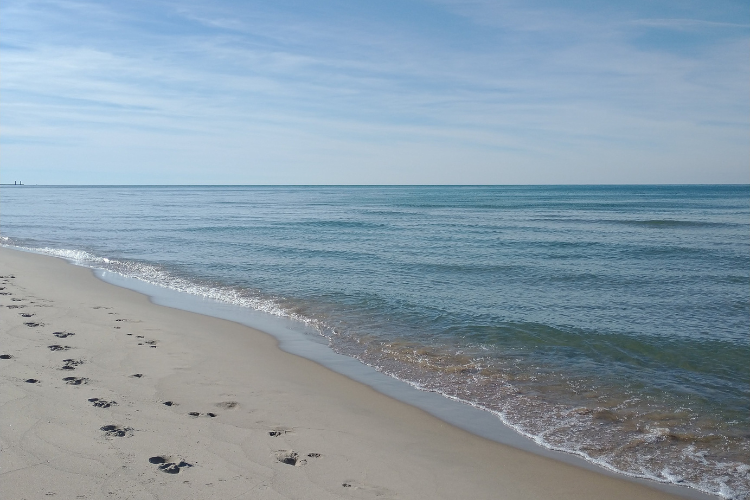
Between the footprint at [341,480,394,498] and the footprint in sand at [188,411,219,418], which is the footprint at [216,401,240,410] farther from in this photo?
the footprint at [341,480,394,498]

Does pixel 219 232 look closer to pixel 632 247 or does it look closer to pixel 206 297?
pixel 206 297

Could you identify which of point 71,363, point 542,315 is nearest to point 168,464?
point 71,363

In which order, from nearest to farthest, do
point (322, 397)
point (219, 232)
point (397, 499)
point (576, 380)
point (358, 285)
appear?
point (397, 499) < point (322, 397) < point (576, 380) < point (358, 285) < point (219, 232)

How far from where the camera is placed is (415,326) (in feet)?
36.1

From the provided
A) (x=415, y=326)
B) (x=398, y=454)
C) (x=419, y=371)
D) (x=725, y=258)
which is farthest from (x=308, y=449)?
(x=725, y=258)

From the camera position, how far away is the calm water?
659cm

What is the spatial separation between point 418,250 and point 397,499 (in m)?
17.8

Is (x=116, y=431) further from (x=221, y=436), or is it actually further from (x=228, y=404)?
(x=228, y=404)

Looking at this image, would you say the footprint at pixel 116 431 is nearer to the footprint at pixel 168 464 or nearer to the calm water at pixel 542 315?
the footprint at pixel 168 464

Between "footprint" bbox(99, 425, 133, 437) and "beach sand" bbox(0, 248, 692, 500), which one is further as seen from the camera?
"footprint" bbox(99, 425, 133, 437)

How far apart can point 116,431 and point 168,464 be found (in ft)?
3.07

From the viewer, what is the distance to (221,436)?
557 centimetres

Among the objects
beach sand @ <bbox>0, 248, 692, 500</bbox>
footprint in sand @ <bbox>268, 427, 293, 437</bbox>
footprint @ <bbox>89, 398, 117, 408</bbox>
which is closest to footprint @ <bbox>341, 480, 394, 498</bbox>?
beach sand @ <bbox>0, 248, 692, 500</bbox>

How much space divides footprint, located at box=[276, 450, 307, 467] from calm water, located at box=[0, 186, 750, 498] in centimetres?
278
